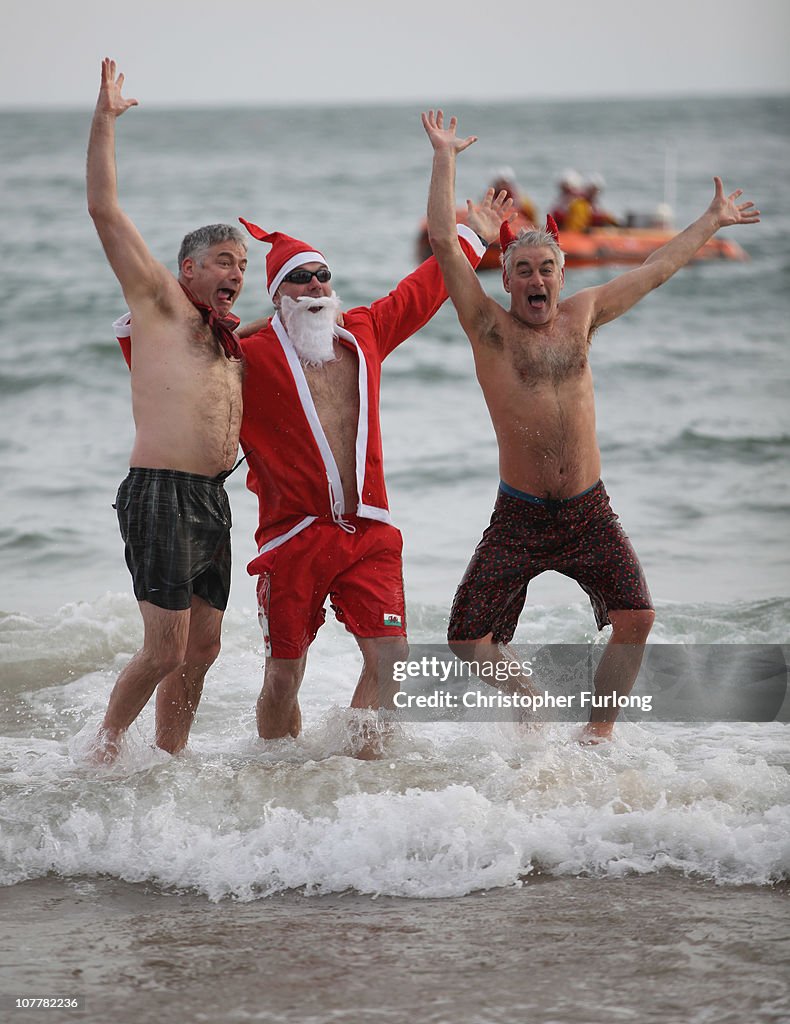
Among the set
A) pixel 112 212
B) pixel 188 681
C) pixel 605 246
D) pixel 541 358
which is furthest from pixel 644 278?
pixel 605 246

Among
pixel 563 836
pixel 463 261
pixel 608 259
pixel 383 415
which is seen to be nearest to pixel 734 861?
pixel 563 836

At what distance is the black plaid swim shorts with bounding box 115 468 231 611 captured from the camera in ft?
14.4

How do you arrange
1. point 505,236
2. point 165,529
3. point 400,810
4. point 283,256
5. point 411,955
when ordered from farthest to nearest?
point 505,236
point 283,256
point 165,529
point 400,810
point 411,955

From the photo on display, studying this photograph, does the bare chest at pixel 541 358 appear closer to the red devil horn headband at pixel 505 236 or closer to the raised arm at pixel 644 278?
the raised arm at pixel 644 278

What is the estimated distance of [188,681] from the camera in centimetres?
477

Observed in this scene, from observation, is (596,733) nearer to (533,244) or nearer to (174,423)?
(533,244)

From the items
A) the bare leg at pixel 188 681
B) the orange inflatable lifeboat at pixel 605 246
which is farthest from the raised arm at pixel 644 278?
the orange inflatable lifeboat at pixel 605 246

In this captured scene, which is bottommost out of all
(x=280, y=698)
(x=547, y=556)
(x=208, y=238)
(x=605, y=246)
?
(x=280, y=698)

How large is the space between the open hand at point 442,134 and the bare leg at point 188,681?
1.81 meters

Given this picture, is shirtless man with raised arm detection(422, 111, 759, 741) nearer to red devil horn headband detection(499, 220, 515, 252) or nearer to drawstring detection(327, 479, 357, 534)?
red devil horn headband detection(499, 220, 515, 252)

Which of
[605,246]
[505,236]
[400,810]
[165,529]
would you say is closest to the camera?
[400,810]

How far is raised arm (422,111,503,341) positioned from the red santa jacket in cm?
15

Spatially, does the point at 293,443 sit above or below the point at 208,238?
below

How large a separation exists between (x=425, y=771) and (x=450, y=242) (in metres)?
1.83
